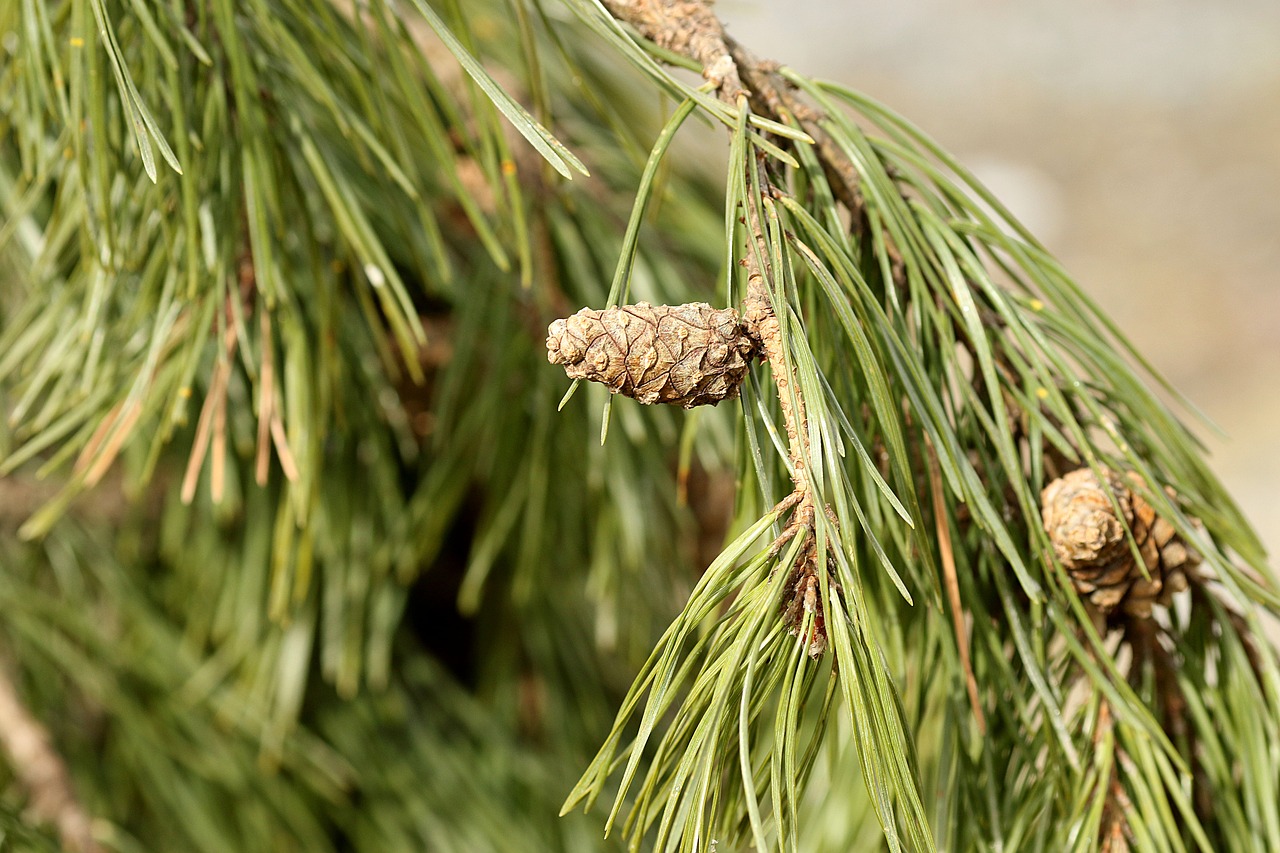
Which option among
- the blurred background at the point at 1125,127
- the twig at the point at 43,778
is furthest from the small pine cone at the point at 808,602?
the blurred background at the point at 1125,127

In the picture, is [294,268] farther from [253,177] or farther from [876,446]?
[876,446]

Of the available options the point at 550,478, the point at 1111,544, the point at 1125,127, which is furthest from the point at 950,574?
the point at 1125,127

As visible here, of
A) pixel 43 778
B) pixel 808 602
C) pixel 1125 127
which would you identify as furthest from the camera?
pixel 1125 127

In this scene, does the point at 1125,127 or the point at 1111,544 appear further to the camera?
the point at 1125,127

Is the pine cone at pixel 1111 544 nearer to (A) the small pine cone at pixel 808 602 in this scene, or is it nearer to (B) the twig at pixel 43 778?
(A) the small pine cone at pixel 808 602

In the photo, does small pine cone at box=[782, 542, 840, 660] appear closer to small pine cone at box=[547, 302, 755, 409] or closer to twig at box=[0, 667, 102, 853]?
small pine cone at box=[547, 302, 755, 409]

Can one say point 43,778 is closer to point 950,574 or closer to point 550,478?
point 550,478

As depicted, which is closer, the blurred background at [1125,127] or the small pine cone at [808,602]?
the small pine cone at [808,602]
